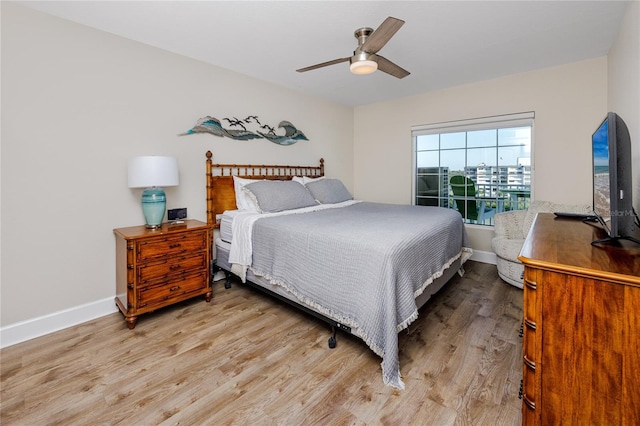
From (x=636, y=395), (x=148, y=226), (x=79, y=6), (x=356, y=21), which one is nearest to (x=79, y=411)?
(x=148, y=226)

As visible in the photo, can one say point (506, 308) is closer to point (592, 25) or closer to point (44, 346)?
point (592, 25)

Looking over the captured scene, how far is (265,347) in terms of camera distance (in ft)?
6.85

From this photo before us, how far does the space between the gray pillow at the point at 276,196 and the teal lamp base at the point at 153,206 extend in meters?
0.88

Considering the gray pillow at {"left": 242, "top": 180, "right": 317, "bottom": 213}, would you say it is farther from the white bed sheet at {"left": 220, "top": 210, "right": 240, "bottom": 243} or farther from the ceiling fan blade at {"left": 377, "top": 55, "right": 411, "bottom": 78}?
the ceiling fan blade at {"left": 377, "top": 55, "right": 411, "bottom": 78}

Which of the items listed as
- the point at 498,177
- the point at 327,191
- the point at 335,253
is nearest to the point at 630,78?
the point at 498,177

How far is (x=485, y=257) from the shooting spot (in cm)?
401

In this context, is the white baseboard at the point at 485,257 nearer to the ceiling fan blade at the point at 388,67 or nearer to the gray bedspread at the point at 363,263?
the gray bedspread at the point at 363,263

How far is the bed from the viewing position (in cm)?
177

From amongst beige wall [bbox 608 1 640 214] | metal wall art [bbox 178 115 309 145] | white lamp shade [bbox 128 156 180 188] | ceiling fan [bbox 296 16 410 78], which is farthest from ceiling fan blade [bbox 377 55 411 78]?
white lamp shade [bbox 128 156 180 188]

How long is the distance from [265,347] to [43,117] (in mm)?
2471

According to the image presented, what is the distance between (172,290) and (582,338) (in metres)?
2.71

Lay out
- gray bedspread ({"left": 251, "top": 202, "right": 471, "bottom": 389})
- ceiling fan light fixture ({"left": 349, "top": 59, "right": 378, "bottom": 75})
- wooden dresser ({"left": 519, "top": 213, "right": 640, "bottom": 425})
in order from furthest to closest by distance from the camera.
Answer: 1. ceiling fan light fixture ({"left": 349, "top": 59, "right": 378, "bottom": 75})
2. gray bedspread ({"left": 251, "top": 202, "right": 471, "bottom": 389})
3. wooden dresser ({"left": 519, "top": 213, "right": 640, "bottom": 425})

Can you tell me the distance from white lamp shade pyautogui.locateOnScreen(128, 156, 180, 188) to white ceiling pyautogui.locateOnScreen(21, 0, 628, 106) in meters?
1.14

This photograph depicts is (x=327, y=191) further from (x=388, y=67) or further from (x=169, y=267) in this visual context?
(x=169, y=267)
